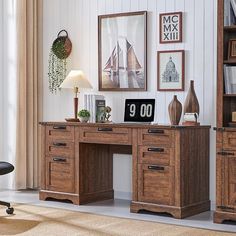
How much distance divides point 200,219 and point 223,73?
1320 millimetres

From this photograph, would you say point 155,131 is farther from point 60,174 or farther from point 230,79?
point 60,174

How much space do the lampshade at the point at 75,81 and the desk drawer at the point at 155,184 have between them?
1.21 metres

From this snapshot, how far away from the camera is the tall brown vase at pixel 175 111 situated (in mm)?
5379

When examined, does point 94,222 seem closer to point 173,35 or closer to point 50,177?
point 50,177

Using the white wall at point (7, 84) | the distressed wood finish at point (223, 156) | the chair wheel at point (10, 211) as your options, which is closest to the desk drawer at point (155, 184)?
the distressed wood finish at point (223, 156)

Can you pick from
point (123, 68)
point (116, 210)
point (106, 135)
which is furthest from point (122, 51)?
point (116, 210)

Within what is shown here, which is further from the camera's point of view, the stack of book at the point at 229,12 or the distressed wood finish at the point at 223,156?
the stack of book at the point at 229,12

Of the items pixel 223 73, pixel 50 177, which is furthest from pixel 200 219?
pixel 50 177

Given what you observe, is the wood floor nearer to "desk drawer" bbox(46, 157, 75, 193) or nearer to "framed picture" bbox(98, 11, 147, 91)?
"desk drawer" bbox(46, 157, 75, 193)

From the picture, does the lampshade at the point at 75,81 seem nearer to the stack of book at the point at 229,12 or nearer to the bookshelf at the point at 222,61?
the bookshelf at the point at 222,61

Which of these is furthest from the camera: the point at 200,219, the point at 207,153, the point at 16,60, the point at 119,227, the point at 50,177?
the point at 16,60

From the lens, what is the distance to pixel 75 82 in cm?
605

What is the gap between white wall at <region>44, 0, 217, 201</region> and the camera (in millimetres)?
5578

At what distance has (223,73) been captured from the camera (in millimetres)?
4984
